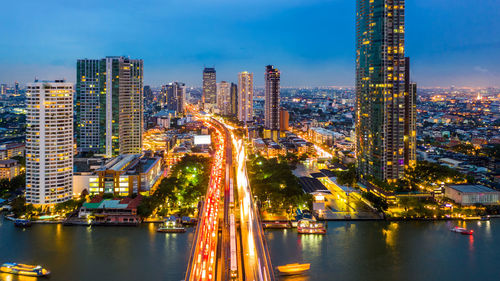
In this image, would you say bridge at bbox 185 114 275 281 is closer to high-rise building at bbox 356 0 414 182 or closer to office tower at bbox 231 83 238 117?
high-rise building at bbox 356 0 414 182

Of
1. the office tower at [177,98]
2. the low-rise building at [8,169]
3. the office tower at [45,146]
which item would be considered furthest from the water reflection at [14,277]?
the office tower at [177,98]

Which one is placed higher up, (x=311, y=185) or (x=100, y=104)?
(x=100, y=104)

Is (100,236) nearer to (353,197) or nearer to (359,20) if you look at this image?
(353,197)

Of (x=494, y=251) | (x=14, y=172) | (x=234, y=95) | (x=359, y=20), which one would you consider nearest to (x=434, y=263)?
(x=494, y=251)

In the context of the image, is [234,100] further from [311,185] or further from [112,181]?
[112,181]

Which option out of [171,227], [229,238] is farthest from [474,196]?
[171,227]

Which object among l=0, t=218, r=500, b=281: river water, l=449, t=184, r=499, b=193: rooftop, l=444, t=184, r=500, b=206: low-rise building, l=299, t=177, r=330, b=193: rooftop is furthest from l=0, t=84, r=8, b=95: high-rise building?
l=444, t=184, r=500, b=206: low-rise building
